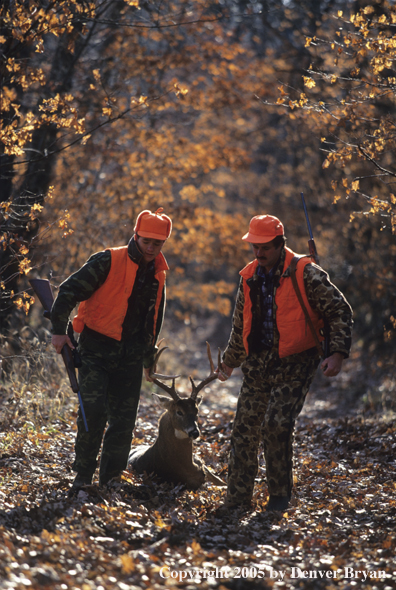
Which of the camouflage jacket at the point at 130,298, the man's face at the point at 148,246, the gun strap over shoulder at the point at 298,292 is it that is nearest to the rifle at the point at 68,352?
the camouflage jacket at the point at 130,298

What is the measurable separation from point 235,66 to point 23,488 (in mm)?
11934

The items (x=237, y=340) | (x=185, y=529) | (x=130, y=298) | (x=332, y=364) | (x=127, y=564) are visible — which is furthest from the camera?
(x=237, y=340)

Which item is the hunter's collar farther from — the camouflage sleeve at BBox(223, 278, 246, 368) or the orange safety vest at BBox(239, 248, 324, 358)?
the orange safety vest at BBox(239, 248, 324, 358)

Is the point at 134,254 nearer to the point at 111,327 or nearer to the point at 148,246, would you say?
the point at 148,246

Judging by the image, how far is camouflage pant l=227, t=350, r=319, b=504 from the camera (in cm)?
595

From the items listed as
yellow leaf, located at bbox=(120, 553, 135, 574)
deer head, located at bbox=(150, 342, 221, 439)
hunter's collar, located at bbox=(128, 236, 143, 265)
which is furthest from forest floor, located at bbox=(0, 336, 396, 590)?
hunter's collar, located at bbox=(128, 236, 143, 265)

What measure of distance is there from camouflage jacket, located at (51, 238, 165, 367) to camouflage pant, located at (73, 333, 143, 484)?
126 millimetres

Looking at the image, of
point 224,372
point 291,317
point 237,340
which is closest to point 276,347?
point 291,317

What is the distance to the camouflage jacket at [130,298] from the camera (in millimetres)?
6086

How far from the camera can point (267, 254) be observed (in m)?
6.05

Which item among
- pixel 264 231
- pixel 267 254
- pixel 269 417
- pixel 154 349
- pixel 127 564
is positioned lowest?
pixel 127 564

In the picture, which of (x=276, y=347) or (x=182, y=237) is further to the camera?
(x=182, y=237)

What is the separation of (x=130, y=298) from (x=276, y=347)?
145 cm

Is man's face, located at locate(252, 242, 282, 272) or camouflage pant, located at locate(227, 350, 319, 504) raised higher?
man's face, located at locate(252, 242, 282, 272)
